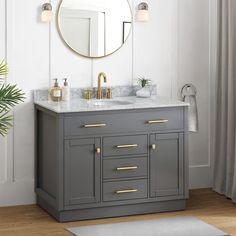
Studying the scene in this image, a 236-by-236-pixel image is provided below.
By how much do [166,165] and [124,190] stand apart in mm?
387

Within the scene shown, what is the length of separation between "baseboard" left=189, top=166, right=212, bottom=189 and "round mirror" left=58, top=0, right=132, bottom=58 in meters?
1.31

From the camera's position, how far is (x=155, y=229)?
5109 millimetres

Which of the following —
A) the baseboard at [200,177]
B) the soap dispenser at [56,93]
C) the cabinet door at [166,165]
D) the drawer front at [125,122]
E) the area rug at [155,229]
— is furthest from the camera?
the baseboard at [200,177]

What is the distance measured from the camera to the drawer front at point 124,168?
5375 mm

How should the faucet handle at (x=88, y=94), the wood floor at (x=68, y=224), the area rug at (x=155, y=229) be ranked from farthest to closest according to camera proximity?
the faucet handle at (x=88, y=94) < the wood floor at (x=68, y=224) < the area rug at (x=155, y=229)

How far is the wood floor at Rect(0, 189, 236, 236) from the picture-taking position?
201 inches

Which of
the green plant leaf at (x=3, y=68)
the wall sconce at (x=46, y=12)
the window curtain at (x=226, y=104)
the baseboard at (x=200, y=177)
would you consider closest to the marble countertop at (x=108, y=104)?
the green plant leaf at (x=3, y=68)

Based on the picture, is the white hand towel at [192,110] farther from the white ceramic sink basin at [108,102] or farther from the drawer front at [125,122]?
the white ceramic sink basin at [108,102]

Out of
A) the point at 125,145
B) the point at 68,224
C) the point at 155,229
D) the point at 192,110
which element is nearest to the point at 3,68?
the point at 125,145

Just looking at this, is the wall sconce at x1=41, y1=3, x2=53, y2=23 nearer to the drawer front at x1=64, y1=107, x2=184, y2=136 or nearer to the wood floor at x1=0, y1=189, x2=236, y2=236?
the drawer front at x1=64, y1=107, x2=184, y2=136

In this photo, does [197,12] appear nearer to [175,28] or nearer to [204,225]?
[175,28]

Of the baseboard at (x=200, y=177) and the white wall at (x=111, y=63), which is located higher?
the white wall at (x=111, y=63)

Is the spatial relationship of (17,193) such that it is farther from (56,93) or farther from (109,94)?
(109,94)

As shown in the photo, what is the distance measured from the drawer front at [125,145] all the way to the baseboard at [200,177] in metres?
0.97
